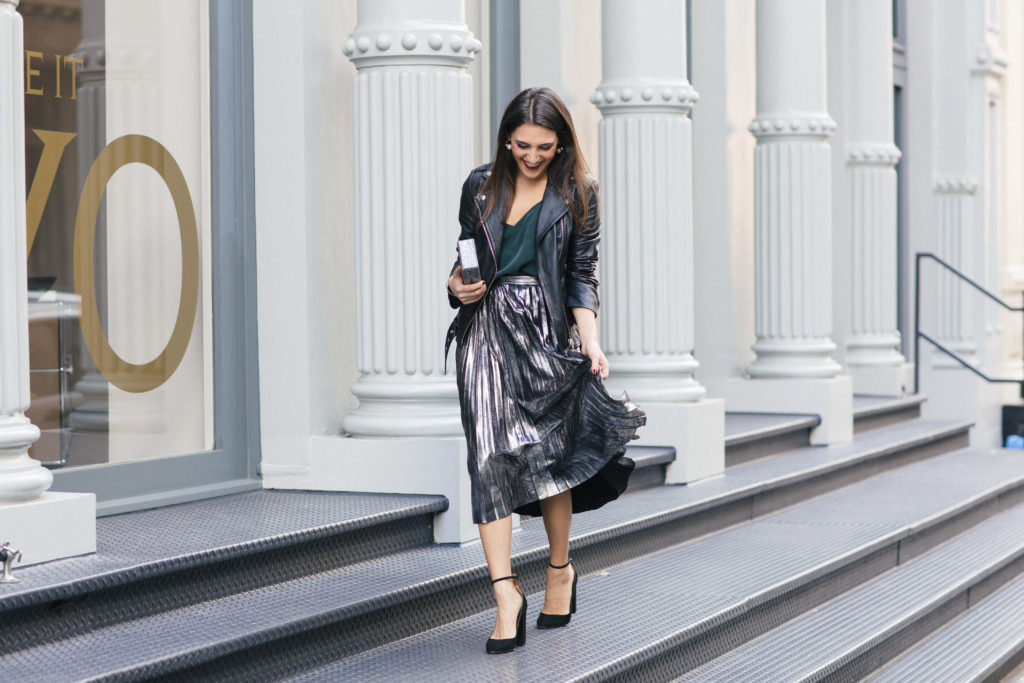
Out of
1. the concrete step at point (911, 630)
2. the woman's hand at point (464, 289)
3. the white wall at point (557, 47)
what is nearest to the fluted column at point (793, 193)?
the white wall at point (557, 47)

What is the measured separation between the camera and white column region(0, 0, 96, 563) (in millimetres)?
3537

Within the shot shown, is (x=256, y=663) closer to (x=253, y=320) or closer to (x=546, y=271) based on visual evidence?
(x=546, y=271)

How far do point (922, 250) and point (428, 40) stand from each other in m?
8.04

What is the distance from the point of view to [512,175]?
3941 mm

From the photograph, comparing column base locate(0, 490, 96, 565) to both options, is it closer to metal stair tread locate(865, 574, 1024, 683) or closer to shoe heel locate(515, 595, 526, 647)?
shoe heel locate(515, 595, 526, 647)

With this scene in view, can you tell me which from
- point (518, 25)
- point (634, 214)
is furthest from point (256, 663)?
point (518, 25)

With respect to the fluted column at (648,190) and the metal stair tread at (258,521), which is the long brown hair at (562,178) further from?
the fluted column at (648,190)

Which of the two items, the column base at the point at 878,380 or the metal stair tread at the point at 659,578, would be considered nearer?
the metal stair tread at the point at 659,578

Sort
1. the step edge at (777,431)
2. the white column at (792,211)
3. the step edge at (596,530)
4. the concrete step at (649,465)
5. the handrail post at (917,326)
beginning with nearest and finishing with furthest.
A: the step edge at (596,530)
the concrete step at (649,465)
the step edge at (777,431)
the white column at (792,211)
the handrail post at (917,326)

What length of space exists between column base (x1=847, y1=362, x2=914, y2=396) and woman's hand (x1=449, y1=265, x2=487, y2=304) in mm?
6716

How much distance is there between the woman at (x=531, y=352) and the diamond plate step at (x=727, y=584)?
236 mm

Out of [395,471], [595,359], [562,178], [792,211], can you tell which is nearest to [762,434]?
[792,211]

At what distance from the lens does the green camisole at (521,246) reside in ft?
12.8

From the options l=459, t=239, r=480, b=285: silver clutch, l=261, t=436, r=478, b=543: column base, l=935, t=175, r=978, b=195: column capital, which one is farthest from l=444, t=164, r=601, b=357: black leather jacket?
l=935, t=175, r=978, b=195: column capital
